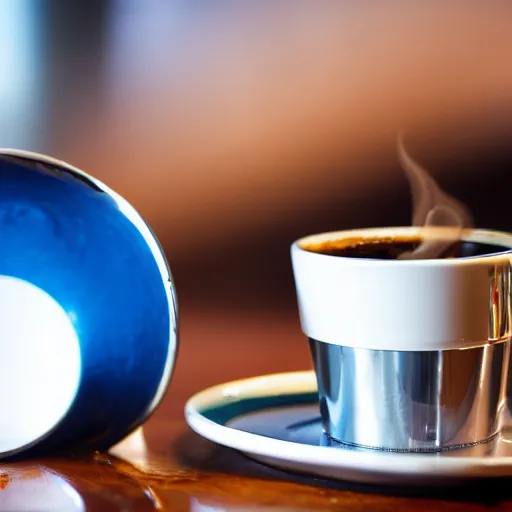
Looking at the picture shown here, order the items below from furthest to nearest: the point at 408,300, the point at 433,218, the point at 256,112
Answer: the point at 256,112 < the point at 433,218 < the point at 408,300

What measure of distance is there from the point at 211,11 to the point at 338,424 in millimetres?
511

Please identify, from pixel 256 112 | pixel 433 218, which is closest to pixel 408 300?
pixel 433 218

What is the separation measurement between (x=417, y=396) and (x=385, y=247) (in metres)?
0.10

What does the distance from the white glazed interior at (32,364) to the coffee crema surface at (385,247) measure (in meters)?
0.14

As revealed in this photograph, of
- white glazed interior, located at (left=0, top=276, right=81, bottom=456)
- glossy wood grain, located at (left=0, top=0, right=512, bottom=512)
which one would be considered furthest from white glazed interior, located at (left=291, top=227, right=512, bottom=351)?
glossy wood grain, located at (left=0, top=0, right=512, bottom=512)

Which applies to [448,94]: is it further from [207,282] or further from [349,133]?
[207,282]

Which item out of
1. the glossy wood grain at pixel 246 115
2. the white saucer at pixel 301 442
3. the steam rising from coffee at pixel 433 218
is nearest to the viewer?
the white saucer at pixel 301 442

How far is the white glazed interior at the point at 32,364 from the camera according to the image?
478 millimetres

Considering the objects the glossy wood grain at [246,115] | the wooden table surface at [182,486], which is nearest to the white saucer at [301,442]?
the wooden table surface at [182,486]

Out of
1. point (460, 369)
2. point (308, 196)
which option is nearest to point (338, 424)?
point (460, 369)

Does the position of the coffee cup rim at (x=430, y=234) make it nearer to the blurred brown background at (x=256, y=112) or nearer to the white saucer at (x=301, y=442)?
the white saucer at (x=301, y=442)

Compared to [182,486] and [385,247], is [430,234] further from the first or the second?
[182,486]

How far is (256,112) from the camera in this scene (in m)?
0.90

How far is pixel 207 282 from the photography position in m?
0.92
